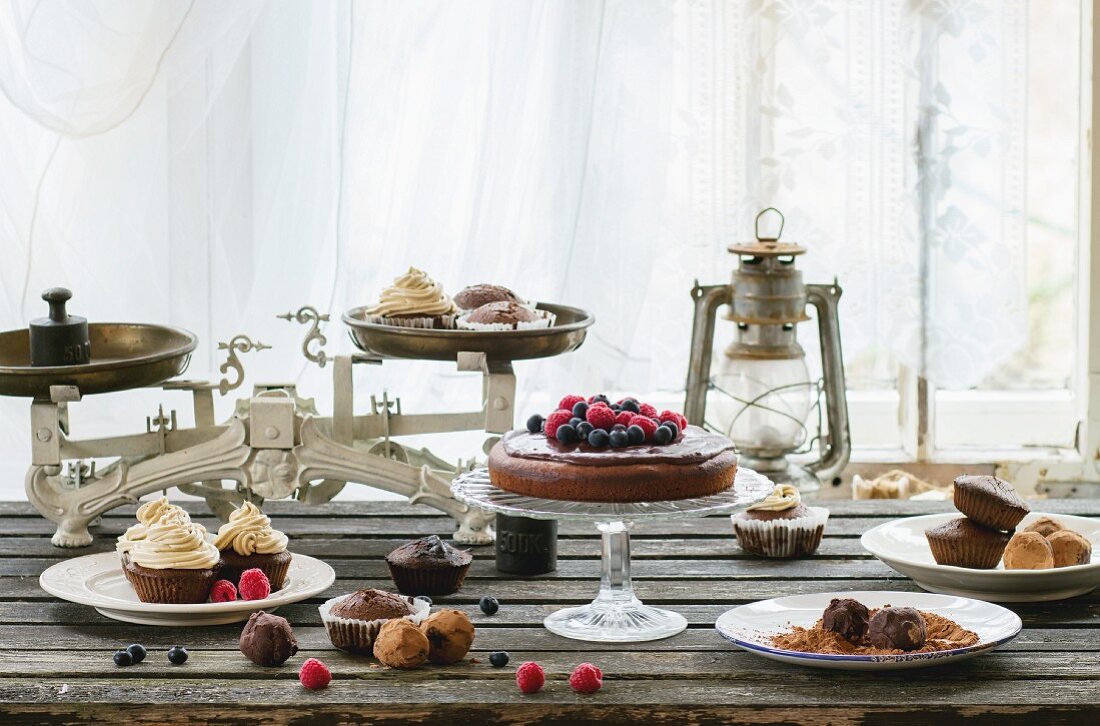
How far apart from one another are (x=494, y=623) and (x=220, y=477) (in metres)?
0.62

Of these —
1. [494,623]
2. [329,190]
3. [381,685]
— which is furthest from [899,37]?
[381,685]

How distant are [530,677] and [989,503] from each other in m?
0.71

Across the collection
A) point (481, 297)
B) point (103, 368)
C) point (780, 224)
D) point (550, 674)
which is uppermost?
point (780, 224)

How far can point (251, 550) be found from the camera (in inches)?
77.7

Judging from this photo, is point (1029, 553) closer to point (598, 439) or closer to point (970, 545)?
point (970, 545)

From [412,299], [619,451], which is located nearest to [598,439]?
[619,451]

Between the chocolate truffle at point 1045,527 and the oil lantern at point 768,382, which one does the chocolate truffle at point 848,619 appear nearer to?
the chocolate truffle at point 1045,527

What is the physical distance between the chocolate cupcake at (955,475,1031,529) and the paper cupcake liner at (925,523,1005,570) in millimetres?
28

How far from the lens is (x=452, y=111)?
3486 millimetres

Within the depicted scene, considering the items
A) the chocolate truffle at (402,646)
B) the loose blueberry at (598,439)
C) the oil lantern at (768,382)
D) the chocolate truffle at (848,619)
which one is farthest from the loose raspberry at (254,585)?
the oil lantern at (768,382)

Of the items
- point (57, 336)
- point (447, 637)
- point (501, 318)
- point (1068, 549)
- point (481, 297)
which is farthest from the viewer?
point (481, 297)

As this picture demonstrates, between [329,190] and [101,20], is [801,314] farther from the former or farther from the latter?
[101,20]

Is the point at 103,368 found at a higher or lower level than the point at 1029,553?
higher

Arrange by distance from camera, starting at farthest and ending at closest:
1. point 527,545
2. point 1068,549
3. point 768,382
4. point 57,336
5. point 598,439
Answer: point 768,382 < point 57,336 < point 527,545 < point 1068,549 < point 598,439
